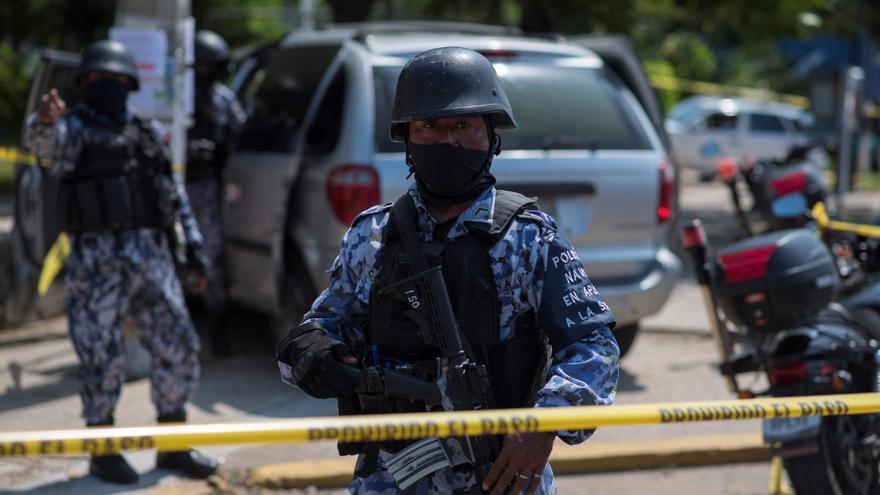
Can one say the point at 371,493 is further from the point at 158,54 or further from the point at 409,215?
the point at 158,54

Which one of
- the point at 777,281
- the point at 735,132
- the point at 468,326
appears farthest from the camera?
the point at 735,132

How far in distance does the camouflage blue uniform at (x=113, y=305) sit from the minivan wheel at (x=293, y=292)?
3.95ft

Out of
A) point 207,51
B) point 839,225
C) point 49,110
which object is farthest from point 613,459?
point 207,51

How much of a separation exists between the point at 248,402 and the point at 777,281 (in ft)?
9.57

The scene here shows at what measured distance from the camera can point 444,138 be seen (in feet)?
8.61

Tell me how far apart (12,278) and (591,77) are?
4.08 metres

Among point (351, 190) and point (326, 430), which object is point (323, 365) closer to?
point (326, 430)

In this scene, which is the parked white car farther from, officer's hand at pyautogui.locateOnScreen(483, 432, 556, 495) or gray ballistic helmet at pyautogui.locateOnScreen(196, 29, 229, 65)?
officer's hand at pyautogui.locateOnScreen(483, 432, 556, 495)

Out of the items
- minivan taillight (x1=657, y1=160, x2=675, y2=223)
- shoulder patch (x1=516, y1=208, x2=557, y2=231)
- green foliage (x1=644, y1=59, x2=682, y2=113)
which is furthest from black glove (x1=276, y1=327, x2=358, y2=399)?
green foliage (x1=644, y1=59, x2=682, y2=113)

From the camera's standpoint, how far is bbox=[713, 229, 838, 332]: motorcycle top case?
4504 mm

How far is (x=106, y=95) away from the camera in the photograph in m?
5.06

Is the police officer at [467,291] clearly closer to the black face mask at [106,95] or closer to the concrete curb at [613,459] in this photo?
the concrete curb at [613,459]

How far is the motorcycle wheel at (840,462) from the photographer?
4.31 meters

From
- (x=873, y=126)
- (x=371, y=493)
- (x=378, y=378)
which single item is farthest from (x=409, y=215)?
(x=873, y=126)
